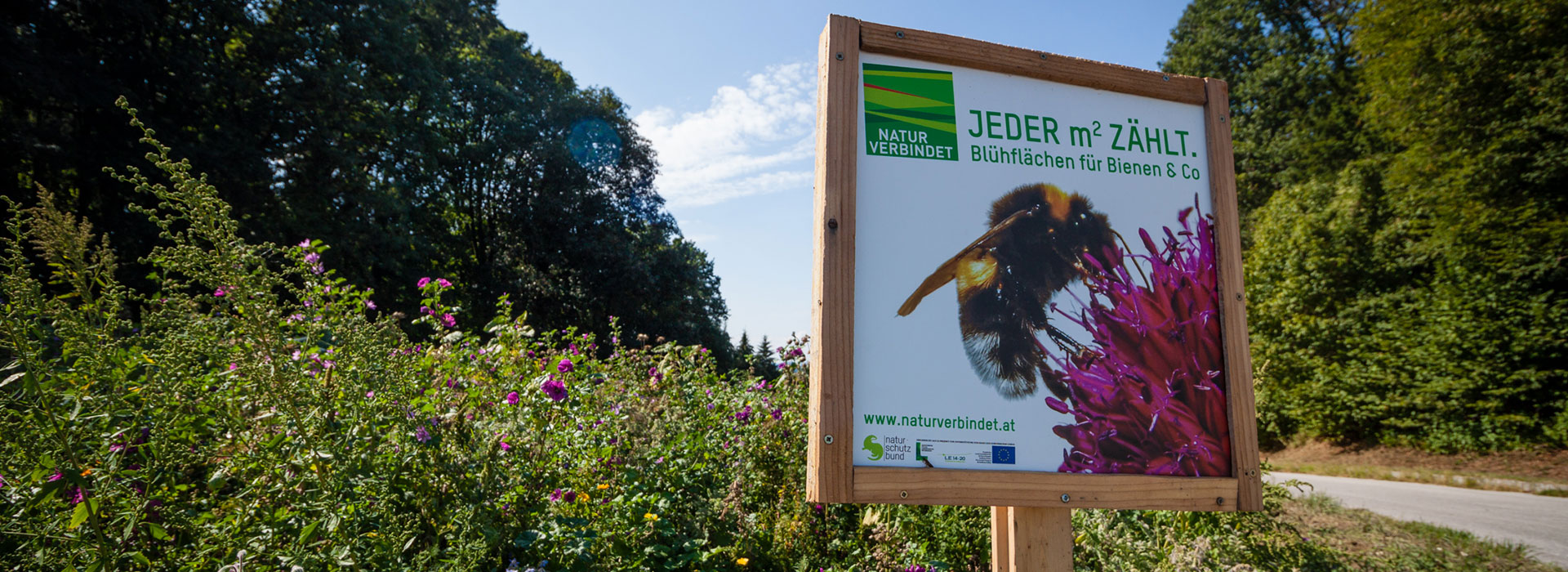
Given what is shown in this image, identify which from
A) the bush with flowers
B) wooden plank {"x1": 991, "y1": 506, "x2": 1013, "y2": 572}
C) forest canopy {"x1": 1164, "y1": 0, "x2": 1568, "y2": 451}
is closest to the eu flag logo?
wooden plank {"x1": 991, "y1": 506, "x2": 1013, "y2": 572}

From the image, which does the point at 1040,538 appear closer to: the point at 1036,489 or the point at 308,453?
the point at 1036,489

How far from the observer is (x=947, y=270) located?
1.97m

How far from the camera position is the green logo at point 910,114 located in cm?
200

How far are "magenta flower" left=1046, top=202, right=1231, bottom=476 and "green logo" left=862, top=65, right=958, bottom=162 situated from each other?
564mm

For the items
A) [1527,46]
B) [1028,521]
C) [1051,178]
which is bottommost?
[1028,521]

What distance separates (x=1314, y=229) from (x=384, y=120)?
19322 millimetres

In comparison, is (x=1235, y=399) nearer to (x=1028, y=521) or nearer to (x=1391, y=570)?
(x=1028, y=521)

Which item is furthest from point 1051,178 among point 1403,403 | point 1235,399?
point 1403,403

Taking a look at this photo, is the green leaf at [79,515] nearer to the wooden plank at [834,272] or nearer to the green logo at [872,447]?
the wooden plank at [834,272]

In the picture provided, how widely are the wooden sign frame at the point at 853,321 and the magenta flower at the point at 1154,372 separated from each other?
0.04m

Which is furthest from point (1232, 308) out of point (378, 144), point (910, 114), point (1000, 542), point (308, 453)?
point (378, 144)

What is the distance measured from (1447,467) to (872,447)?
1348cm

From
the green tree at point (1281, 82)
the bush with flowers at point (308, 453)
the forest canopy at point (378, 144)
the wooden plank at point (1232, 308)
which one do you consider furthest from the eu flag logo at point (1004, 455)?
the green tree at point (1281, 82)

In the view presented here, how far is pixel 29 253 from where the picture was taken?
1059 cm
